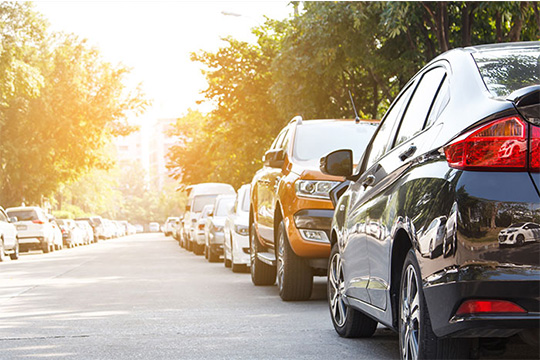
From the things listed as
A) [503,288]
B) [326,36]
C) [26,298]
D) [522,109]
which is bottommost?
[26,298]

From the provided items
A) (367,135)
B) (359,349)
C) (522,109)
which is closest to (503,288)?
(522,109)

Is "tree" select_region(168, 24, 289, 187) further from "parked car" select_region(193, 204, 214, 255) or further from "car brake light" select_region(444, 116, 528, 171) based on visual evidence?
"car brake light" select_region(444, 116, 528, 171)

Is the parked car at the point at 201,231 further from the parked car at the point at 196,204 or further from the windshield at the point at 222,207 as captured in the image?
the windshield at the point at 222,207

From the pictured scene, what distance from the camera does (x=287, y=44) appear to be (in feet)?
77.4

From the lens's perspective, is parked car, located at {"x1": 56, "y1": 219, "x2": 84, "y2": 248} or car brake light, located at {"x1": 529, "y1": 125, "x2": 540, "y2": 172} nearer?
car brake light, located at {"x1": 529, "y1": 125, "x2": 540, "y2": 172}

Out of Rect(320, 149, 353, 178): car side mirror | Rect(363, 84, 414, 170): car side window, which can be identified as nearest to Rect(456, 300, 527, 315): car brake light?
Rect(363, 84, 414, 170): car side window

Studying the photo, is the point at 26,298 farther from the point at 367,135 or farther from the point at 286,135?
the point at 367,135

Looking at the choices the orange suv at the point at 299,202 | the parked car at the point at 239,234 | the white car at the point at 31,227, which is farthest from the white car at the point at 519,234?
the white car at the point at 31,227

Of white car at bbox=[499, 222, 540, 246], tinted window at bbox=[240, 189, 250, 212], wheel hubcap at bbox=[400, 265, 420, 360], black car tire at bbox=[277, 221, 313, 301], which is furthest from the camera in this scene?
tinted window at bbox=[240, 189, 250, 212]

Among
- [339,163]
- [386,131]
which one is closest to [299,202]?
[339,163]

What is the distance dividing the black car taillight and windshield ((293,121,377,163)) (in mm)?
6405

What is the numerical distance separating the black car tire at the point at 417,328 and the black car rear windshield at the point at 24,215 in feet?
104

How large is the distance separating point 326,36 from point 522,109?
57.7ft

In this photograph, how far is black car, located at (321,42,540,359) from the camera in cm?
380
